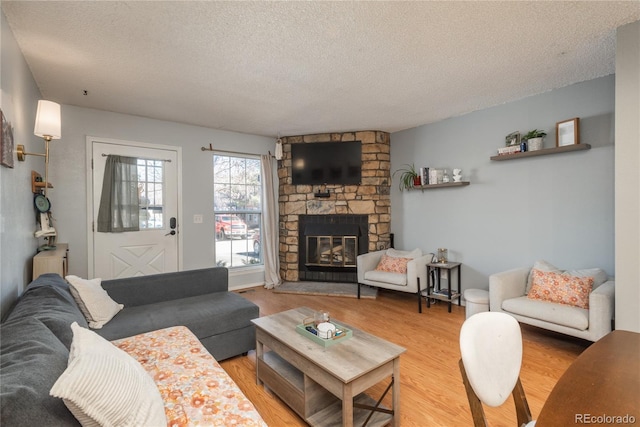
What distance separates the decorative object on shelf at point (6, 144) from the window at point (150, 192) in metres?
2.08

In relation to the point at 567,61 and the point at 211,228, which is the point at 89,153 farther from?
the point at 567,61

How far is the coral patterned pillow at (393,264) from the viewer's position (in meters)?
4.01

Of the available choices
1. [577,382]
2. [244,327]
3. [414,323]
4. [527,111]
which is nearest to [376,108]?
[527,111]

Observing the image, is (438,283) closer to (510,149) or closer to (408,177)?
(408,177)

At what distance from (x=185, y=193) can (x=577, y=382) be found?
14.2 feet

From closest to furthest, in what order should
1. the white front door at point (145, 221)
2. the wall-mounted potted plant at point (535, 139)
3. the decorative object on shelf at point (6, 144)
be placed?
the decorative object on shelf at point (6, 144) → the wall-mounted potted plant at point (535, 139) → the white front door at point (145, 221)

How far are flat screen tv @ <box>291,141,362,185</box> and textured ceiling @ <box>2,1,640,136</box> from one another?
1.14m

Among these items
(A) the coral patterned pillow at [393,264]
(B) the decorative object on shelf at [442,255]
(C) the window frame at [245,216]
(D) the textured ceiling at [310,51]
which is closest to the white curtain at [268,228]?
(C) the window frame at [245,216]

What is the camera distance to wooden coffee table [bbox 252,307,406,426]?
1.52 meters

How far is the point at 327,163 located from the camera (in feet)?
15.6

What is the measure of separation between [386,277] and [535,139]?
88.3 inches

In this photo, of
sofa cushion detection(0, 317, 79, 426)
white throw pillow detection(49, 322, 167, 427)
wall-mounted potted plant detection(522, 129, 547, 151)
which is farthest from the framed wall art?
sofa cushion detection(0, 317, 79, 426)

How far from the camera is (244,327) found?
2557 mm

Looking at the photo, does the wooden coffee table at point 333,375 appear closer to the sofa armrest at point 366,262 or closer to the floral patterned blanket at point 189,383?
the floral patterned blanket at point 189,383
